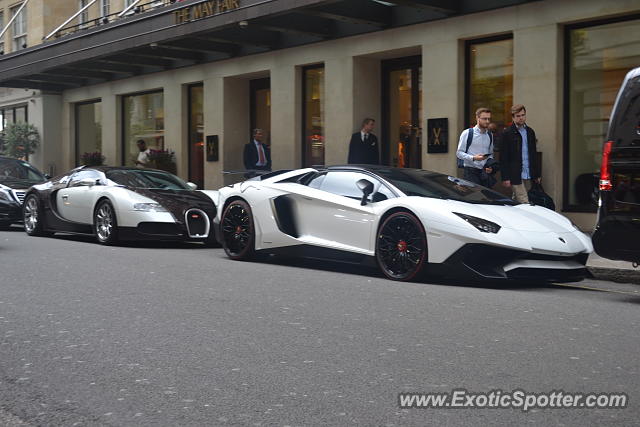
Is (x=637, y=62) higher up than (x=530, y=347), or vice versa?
(x=637, y=62)

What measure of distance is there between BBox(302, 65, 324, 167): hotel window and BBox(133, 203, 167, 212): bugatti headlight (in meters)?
7.29

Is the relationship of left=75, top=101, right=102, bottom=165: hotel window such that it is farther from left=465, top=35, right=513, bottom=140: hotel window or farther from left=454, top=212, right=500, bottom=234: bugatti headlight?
left=454, top=212, right=500, bottom=234: bugatti headlight

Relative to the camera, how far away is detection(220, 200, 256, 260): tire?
10.5 metres

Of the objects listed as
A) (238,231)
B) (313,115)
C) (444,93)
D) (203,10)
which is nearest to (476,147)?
(238,231)

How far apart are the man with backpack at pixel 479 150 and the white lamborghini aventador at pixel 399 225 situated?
2678mm

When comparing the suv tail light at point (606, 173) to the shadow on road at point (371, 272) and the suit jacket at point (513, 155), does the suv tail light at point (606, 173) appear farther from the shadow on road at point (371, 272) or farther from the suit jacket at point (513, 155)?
the suit jacket at point (513, 155)

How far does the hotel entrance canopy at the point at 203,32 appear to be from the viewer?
1650 cm

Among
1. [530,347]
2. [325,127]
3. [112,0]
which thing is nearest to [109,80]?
[112,0]

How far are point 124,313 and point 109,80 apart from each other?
69.6 ft

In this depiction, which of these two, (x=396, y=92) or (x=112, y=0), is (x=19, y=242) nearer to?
(x=396, y=92)

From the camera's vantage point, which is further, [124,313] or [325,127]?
[325,127]

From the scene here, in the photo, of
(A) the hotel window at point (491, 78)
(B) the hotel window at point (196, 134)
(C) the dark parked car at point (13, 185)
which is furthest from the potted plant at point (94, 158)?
(A) the hotel window at point (491, 78)

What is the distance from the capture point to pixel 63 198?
46.8 ft

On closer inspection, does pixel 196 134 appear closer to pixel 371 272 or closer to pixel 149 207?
pixel 149 207
